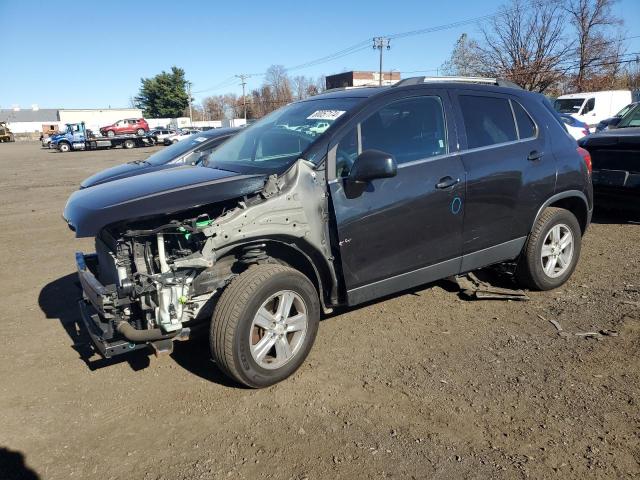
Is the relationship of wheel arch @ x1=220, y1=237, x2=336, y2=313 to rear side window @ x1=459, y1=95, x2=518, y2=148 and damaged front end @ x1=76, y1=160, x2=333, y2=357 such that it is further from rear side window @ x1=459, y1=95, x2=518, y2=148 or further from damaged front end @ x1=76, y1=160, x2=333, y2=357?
rear side window @ x1=459, y1=95, x2=518, y2=148

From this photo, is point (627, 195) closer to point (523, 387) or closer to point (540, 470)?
point (523, 387)

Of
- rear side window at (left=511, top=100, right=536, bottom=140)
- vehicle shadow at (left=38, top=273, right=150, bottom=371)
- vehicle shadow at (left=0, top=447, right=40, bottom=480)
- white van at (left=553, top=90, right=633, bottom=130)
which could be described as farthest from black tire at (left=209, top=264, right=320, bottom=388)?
white van at (left=553, top=90, right=633, bottom=130)

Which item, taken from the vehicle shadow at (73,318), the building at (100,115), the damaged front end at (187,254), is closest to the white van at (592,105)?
the damaged front end at (187,254)

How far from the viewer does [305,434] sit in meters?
2.89

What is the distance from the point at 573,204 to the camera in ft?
16.4

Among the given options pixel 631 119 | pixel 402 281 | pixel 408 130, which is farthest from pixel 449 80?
pixel 631 119

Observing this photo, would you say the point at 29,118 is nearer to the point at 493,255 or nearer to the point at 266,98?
the point at 266,98

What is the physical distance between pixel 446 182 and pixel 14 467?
3.36 m

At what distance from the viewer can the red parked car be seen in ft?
140

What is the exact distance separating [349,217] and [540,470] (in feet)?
6.16

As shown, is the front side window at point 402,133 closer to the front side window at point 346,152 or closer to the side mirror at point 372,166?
the front side window at point 346,152

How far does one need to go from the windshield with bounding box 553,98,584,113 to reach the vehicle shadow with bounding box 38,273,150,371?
65.7 feet

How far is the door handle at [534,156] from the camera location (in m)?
4.42

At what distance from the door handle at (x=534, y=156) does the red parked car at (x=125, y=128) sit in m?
43.7
